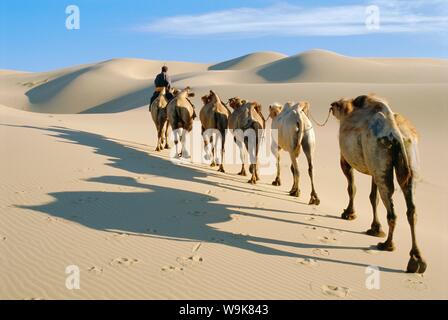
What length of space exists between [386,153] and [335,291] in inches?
88.3

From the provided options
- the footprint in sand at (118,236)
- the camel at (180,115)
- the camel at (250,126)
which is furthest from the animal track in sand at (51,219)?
the camel at (180,115)

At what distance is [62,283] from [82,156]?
6.52 m

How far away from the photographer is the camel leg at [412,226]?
5707 mm

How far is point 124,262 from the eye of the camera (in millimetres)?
5418

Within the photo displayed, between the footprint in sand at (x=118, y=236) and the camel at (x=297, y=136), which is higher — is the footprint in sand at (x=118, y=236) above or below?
below

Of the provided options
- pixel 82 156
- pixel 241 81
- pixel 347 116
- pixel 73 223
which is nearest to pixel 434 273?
pixel 347 116

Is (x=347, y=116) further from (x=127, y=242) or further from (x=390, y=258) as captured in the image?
(x=127, y=242)

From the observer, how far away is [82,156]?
1095 cm

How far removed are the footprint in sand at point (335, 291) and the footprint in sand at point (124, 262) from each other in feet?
7.48

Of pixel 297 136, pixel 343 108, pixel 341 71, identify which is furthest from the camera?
pixel 341 71

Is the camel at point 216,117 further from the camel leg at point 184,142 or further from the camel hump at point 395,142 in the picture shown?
the camel hump at point 395,142

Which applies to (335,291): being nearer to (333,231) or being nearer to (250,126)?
(333,231)

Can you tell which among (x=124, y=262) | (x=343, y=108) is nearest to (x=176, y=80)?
(x=343, y=108)

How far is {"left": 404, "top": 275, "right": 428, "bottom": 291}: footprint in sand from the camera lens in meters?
5.29
